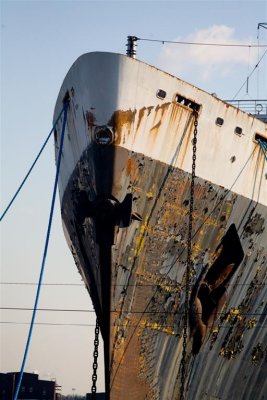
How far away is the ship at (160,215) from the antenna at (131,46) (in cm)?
6

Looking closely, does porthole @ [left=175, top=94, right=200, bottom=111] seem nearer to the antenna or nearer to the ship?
the ship

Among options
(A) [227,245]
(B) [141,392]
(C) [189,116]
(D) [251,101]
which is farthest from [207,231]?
(D) [251,101]

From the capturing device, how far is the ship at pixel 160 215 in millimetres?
15516

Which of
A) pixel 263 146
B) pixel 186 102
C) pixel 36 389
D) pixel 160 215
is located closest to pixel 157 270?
pixel 160 215

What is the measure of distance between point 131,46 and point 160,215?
10.4 ft

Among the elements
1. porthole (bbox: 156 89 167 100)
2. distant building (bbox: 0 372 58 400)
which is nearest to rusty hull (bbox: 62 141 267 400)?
porthole (bbox: 156 89 167 100)

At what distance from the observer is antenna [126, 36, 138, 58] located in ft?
52.3

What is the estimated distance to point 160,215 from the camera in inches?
627

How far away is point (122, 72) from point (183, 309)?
4.60 m

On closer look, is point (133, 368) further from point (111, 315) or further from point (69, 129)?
point (69, 129)

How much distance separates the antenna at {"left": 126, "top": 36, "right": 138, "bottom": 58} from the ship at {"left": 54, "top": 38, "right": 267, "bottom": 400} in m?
0.06

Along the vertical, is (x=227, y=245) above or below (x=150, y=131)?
below

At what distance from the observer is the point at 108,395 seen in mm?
15508

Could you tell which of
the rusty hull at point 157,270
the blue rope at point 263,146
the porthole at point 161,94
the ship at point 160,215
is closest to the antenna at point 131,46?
the ship at point 160,215
